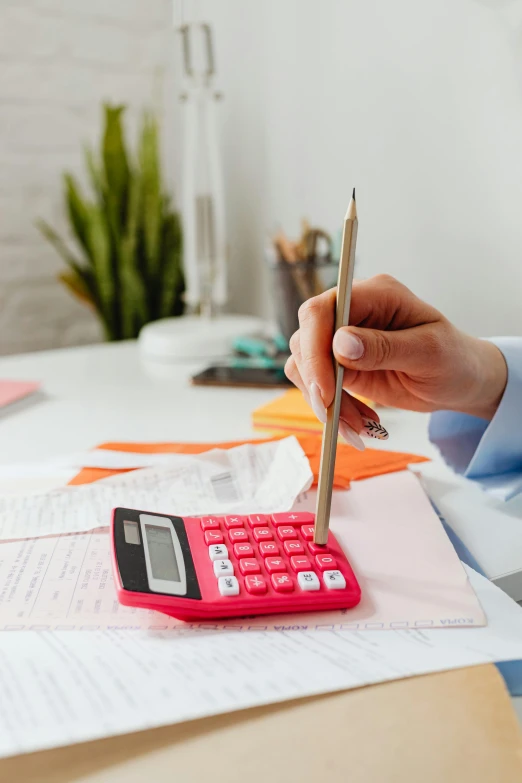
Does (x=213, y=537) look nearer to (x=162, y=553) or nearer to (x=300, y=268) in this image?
(x=162, y=553)

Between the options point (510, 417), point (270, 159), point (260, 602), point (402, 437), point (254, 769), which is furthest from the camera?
point (270, 159)

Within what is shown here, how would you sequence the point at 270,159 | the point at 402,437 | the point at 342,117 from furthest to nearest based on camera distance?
the point at 270,159 → the point at 342,117 → the point at 402,437

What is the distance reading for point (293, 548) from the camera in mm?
466

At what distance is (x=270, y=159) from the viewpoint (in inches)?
53.4

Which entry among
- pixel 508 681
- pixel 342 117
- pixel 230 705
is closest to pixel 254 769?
pixel 230 705

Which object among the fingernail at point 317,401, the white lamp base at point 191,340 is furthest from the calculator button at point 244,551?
the white lamp base at point 191,340

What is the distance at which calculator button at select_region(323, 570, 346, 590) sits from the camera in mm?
429

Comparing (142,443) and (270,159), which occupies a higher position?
(270,159)

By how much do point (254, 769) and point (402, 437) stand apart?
0.51 metres

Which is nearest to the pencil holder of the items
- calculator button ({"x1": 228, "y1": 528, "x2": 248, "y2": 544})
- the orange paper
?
the orange paper

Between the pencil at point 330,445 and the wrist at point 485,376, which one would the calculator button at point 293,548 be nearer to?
the pencil at point 330,445

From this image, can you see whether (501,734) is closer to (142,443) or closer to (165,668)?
(165,668)

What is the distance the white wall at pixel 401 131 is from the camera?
2.77 ft

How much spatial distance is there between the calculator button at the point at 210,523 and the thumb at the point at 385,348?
142 millimetres
